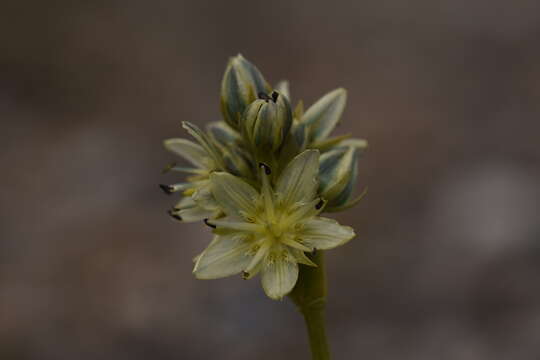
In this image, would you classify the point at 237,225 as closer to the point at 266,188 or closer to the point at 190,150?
the point at 266,188

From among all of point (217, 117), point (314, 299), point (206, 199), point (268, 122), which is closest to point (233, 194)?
point (206, 199)

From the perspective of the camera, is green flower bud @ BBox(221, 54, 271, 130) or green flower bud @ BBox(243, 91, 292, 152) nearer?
green flower bud @ BBox(243, 91, 292, 152)

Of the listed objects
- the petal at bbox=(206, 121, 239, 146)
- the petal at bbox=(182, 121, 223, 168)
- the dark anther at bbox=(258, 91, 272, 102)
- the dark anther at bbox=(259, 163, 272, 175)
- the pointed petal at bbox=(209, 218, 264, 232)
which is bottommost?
the pointed petal at bbox=(209, 218, 264, 232)

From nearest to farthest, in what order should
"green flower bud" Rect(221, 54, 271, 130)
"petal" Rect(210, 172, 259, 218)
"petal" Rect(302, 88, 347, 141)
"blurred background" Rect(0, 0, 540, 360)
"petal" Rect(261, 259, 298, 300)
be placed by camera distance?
"petal" Rect(261, 259, 298, 300) → "petal" Rect(210, 172, 259, 218) → "green flower bud" Rect(221, 54, 271, 130) → "petal" Rect(302, 88, 347, 141) → "blurred background" Rect(0, 0, 540, 360)

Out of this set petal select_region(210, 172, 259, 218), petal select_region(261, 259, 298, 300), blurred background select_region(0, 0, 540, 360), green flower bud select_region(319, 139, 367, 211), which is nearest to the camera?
petal select_region(261, 259, 298, 300)

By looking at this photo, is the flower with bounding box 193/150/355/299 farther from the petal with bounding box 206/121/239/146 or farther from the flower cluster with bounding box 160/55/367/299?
the petal with bounding box 206/121/239/146

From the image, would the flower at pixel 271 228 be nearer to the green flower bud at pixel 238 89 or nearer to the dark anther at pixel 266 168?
the dark anther at pixel 266 168

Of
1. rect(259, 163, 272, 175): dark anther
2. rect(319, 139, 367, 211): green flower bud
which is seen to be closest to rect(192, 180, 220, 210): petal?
rect(259, 163, 272, 175): dark anther

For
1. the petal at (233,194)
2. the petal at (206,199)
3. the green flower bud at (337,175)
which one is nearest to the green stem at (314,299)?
the green flower bud at (337,175)

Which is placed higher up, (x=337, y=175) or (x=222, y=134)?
(x=222, y=134)
